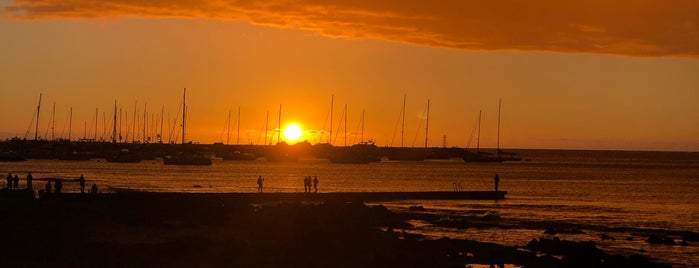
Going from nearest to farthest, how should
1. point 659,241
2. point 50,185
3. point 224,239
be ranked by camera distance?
point 224,239, point 659,241, point 50,185

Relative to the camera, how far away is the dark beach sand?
30.9m

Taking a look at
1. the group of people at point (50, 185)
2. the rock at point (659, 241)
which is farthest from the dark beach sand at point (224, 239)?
the rock at point (659, 241)

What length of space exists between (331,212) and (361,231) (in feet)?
27.6

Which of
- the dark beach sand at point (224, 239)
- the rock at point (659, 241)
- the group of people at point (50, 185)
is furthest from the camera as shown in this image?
the group of people at point (50, 185)

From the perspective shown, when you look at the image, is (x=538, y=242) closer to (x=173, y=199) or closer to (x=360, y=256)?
(x=360, y=256)

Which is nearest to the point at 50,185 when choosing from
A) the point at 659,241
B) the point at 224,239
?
the point at 224,239

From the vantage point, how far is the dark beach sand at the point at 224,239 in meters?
30.9

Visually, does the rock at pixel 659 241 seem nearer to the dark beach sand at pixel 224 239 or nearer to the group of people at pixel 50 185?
the dark beach sand at pixel 224 239

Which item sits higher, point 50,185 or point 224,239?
point 50,185

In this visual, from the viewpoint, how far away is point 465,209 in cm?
6341

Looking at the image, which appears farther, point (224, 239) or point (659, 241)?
point (659, 241)

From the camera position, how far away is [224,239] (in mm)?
36719

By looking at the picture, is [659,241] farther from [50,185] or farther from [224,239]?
[50,185]

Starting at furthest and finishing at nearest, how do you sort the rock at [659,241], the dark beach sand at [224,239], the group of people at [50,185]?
the group of people at [50,185] → the rock at [659,241] → the dark beach sand at [224,239]
